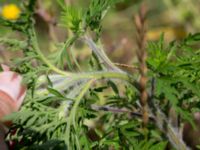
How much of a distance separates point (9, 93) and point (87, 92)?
10.5 inches

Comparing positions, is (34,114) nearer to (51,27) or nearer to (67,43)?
(67,43)

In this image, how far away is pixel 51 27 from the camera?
2.61 meters

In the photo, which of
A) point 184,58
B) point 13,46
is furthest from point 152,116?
point 13,46

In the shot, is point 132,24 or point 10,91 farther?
point 132,24

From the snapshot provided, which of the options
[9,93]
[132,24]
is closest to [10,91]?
[9,93]

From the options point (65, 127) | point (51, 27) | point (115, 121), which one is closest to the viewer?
point (65, 127)

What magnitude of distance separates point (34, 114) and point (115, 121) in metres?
0.40

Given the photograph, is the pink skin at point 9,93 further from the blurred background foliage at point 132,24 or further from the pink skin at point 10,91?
the blurred background foliage at point 132,24

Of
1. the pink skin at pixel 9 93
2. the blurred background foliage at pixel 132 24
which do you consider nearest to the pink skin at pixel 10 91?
the pink skin at pixel 9 93

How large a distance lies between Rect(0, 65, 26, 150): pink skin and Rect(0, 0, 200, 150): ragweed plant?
0.08ft

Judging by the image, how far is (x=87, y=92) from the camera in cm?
140

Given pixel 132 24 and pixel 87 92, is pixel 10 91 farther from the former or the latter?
pixel 132 24

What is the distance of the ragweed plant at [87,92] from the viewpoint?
1.29 metres

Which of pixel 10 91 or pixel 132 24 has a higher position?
pixel 132 24
